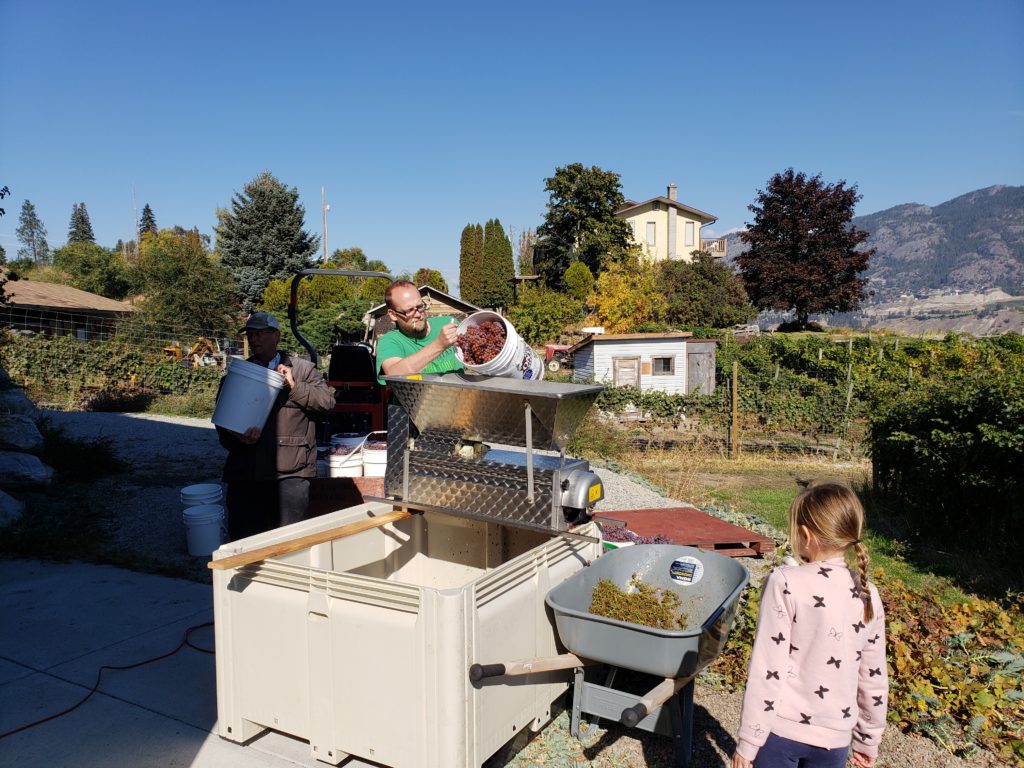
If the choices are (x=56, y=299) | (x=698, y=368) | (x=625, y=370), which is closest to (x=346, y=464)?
(x=625, y=370)

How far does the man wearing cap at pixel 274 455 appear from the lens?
167 inches

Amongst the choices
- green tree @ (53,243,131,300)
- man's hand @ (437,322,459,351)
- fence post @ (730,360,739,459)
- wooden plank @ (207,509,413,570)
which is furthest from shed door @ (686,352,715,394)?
green tree @ (53,243,131,300)

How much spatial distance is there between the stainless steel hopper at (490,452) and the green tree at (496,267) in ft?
114

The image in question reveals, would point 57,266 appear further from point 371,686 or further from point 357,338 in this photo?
point 371,686

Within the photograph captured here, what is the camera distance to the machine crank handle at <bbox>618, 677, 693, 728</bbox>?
2.47 meters

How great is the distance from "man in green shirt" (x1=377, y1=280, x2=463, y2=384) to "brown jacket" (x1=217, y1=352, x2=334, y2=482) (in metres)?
0.65

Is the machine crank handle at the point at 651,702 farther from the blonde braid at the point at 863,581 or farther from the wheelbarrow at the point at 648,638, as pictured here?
the blonde braid at the point at 863,581

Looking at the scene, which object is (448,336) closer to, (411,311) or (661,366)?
(411,311)

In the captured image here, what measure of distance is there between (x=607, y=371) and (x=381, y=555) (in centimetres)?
1850

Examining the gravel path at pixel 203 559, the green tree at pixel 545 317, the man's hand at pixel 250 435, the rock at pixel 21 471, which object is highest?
the green tree at pixel 545 317

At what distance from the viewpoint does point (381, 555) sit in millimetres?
3846

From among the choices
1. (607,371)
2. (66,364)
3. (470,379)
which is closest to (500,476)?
(470,379)

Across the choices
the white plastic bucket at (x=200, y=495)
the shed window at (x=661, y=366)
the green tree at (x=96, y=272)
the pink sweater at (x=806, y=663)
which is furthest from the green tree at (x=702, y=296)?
the pink sweater at (x=806, y=663)

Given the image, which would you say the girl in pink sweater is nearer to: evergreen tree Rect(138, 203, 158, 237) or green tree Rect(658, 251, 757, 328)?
green tree Rect(658, 251, 757, 328)
